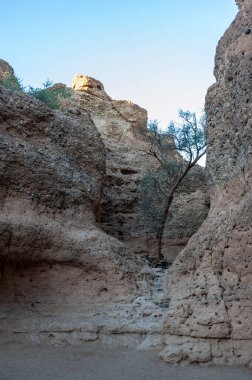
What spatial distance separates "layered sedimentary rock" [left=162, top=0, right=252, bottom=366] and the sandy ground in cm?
30

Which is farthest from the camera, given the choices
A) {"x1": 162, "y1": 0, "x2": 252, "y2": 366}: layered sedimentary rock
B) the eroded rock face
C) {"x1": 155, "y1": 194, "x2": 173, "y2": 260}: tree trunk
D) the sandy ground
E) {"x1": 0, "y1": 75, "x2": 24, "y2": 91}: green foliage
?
the eroded rock face

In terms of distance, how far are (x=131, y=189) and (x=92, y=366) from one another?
10.6 m

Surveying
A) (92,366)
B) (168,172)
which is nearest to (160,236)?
(168,172)

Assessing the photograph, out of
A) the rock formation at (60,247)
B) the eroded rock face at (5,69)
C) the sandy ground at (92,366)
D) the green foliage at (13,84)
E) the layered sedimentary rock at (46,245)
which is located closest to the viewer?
the sandy ground at (92,366)

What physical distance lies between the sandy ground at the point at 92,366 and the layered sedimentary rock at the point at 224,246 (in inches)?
12.0

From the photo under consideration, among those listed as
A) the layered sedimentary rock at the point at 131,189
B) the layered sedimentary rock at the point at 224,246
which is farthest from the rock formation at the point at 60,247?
the layered sedimentary rock at the point at 131,189

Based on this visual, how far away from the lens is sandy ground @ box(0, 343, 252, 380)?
6.76 m

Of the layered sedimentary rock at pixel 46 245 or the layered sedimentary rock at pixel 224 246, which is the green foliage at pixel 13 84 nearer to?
A: the layered sedimentary rock at pixel 46 245

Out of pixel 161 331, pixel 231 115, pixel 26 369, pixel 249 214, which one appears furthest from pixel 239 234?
pixel 26 369

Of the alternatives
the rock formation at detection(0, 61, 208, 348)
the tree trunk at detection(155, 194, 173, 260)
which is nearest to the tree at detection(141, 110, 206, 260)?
the tree trunk at detection(155, 194, 173, 260)

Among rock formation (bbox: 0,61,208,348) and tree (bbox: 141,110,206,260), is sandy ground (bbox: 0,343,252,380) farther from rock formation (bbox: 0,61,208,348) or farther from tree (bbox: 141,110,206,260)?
tree (bbox: 141,110,206,260)

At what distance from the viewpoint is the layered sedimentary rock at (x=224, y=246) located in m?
7.30

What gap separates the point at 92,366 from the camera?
7.36 metres

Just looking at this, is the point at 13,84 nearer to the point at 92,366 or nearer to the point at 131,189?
the point at 131,189
